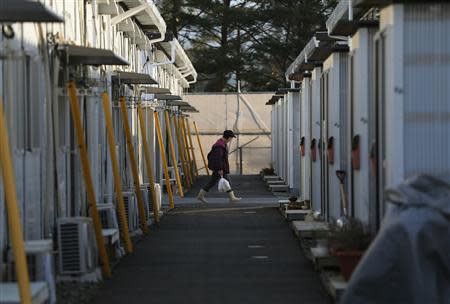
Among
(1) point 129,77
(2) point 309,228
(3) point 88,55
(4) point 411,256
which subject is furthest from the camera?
(1) point 129,77

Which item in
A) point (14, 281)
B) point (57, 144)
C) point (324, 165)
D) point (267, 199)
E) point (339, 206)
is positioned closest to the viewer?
point (14, 281)

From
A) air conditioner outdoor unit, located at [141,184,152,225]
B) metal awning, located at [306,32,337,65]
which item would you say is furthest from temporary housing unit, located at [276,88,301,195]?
metal awning, located at [306,32,337,65]

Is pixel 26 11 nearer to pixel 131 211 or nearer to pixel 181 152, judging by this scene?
pixel 131 211

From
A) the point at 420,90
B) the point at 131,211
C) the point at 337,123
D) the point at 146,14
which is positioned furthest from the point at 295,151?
the point at 420,90

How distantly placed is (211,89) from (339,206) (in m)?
42.4

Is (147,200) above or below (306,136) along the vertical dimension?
below

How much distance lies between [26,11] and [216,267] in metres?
5.17

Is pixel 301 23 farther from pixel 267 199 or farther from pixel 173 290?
pixel 173 290

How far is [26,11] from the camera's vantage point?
32.1ft

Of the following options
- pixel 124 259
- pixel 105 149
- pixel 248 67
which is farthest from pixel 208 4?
pixel 124 259

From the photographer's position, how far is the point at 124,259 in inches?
596

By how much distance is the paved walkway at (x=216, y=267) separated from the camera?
11.9 meters

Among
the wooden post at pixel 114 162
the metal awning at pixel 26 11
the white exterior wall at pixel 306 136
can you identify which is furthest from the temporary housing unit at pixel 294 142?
the metal awning at pixel 26 11

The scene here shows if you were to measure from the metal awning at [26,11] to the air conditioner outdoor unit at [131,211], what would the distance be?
835 centimetres
